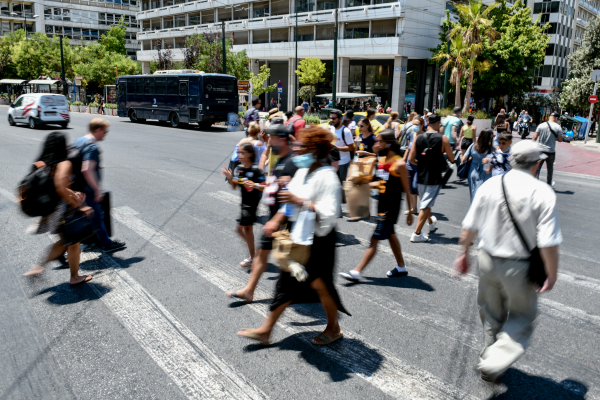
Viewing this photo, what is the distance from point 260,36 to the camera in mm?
50094

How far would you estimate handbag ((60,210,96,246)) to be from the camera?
14.8 ft

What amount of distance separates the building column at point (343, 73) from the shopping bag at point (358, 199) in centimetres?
3834

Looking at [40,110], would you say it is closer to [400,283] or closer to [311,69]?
[400,283]

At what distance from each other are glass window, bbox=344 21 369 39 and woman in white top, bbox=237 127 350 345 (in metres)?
39.7

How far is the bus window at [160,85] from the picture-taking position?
25.8 meters

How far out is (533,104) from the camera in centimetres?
4812

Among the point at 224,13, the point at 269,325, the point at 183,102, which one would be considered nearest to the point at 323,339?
the point at 269,325

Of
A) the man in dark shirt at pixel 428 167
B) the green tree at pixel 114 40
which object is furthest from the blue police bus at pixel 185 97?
the green tree at pixel 114 40

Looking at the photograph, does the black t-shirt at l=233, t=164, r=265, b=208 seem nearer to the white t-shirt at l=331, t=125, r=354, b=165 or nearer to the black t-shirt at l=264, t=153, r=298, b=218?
the black t-shirt at l=264, t=153, r=298, b=218

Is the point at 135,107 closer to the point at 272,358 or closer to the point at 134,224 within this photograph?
the point at 134,224

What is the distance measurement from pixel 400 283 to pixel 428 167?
216 cm

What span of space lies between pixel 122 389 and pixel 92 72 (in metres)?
51.9

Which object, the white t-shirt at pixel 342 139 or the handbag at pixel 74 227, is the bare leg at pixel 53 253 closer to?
the handbag at pixel 74 227

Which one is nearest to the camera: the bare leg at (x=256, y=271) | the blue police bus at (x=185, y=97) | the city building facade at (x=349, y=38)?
the bare leg at (x=256, y=271)
